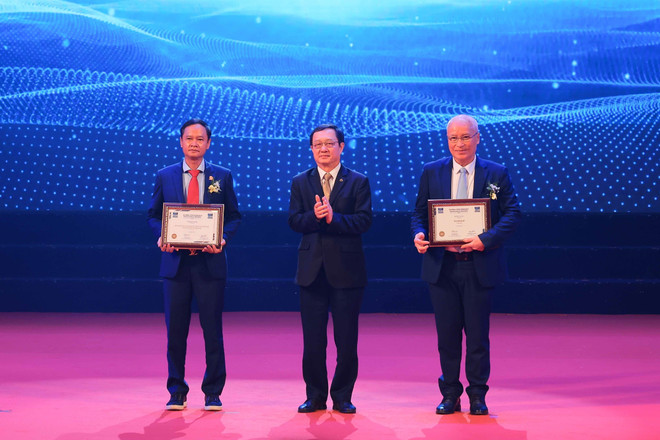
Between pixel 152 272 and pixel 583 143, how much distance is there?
4.09m

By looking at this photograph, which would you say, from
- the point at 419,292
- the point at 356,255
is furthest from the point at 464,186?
the point at 419,292

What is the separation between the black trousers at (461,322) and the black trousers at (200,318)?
100 centimetres

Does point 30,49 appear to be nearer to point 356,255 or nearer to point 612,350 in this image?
point 356,255

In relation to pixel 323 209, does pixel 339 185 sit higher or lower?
higher

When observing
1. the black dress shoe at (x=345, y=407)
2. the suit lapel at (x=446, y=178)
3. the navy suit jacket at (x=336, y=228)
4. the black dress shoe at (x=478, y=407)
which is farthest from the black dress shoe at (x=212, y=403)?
the suit lapel at (x=446, y=178)

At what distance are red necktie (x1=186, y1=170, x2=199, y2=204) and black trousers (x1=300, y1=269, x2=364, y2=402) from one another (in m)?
0.66

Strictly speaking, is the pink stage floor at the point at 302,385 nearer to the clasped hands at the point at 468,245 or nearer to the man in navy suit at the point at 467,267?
the man in navy suit at the point at 467,267

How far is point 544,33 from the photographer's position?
7496 mm

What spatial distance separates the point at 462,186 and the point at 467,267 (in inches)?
14.7

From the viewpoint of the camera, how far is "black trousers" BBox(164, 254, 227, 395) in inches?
146

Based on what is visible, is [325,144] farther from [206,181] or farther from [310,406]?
[310,406]

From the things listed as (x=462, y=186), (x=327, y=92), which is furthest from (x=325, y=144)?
(x=327, y=92)

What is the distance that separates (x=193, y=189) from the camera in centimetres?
379

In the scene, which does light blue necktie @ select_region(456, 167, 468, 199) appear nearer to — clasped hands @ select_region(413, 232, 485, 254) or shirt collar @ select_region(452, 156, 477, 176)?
shirt collar @ select_region(452, 156, 477, 176)
